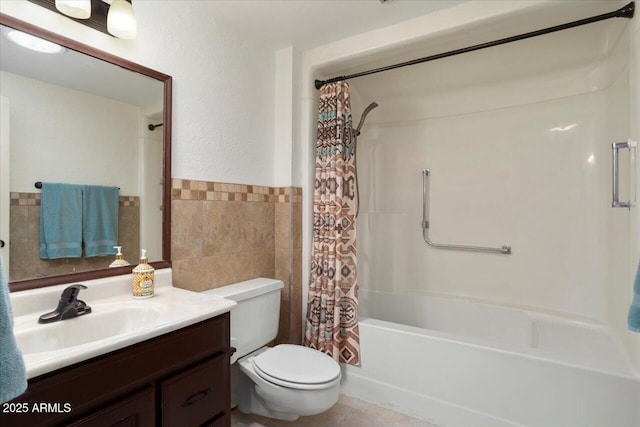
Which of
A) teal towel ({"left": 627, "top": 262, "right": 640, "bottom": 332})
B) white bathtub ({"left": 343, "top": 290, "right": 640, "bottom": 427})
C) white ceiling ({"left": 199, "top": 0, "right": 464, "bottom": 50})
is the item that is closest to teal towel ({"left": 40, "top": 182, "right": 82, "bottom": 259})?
white ceiling ({"left": 199, "top": 0, "right": 464, "bottom": 50})

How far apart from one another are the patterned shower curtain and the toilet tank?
1.06 feet

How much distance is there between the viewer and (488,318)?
2301 millimetres

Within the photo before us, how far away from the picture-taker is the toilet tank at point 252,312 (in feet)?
5.41

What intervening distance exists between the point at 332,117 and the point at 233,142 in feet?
2.21

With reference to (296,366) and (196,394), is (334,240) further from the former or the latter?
(196,394)

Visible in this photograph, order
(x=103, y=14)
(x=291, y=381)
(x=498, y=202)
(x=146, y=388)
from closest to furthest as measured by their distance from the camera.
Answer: (x=146, y=388), (x=103, y=14), (x=291, y=381), (x=498, y=202)

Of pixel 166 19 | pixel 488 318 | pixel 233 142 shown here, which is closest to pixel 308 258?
pixel 233 142

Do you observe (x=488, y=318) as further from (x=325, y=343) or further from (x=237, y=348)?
(x=237, y=348)

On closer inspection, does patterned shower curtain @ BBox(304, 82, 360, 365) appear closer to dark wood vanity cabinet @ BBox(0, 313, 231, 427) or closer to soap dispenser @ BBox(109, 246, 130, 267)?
dark wood vanity cabinet @ BBox(0, 313, 231, 427)

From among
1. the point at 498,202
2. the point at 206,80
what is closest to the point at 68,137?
the point at 206,80

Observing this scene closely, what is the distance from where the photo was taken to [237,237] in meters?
1.96

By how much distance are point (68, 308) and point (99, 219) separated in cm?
42

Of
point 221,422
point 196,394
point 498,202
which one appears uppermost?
point 498,202

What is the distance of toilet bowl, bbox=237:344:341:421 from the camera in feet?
4.73
